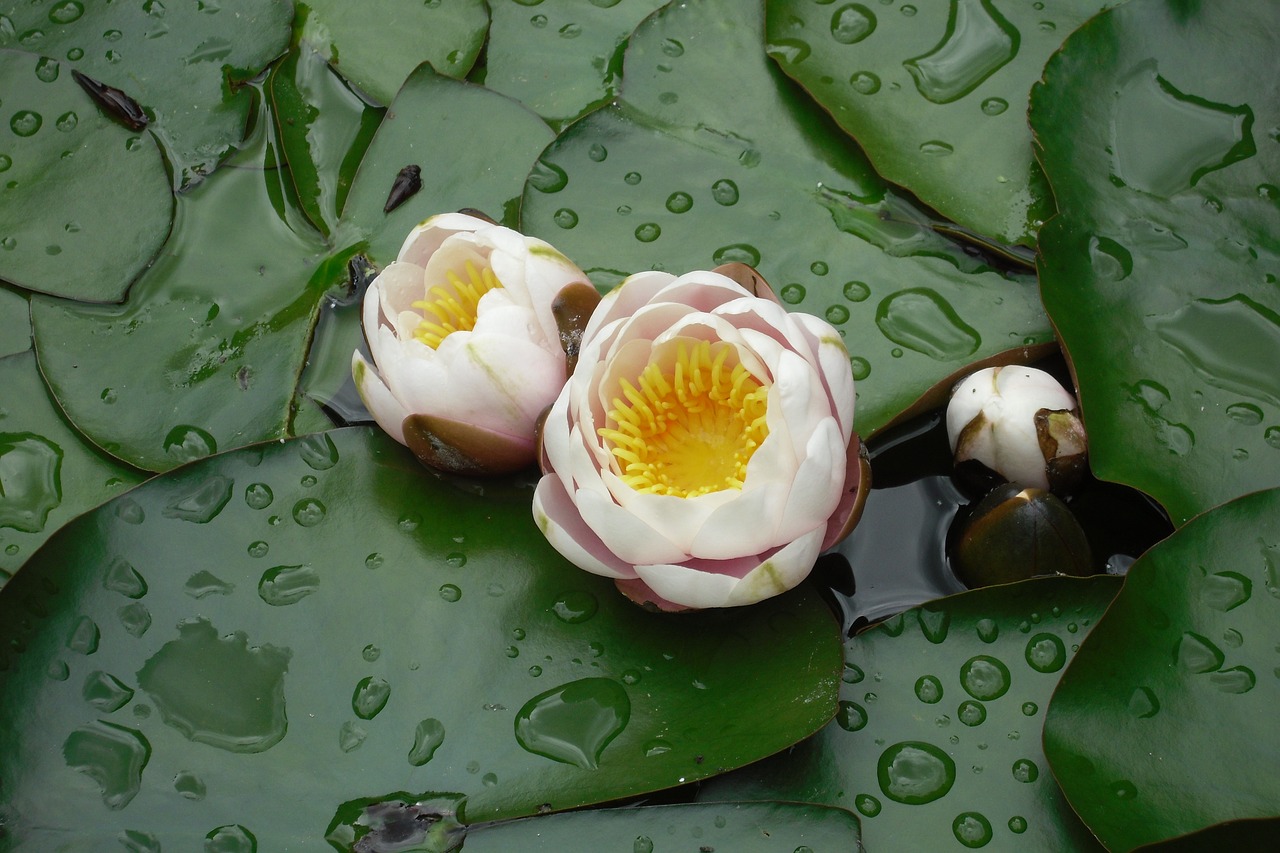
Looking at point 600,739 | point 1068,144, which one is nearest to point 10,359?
point 600,739

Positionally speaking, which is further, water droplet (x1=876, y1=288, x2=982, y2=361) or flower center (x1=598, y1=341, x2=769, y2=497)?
water droplet (x1=876, y1=288, x2=982, y2=361)

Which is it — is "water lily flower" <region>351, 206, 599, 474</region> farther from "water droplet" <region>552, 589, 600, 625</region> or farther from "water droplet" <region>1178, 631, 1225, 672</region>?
"water droplet" <region>1178, 631, 1225, 672</region>

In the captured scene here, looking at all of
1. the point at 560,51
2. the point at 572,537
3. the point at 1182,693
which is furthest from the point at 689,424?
the point at 560,51

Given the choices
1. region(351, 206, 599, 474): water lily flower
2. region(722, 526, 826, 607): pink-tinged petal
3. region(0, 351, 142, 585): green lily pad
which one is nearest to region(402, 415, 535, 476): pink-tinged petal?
region(351, 206, 599, 474): water lily flower

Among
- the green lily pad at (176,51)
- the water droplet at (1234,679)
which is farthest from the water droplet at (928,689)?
the green lily pad at (176,51)

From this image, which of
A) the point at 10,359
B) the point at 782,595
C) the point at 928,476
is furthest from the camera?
the point at 10,359

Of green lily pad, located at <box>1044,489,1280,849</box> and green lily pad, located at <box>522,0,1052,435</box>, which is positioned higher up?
green lily pad, located at <box>522,0,1052,435</box>

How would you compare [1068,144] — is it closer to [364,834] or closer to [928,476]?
[928,476]
